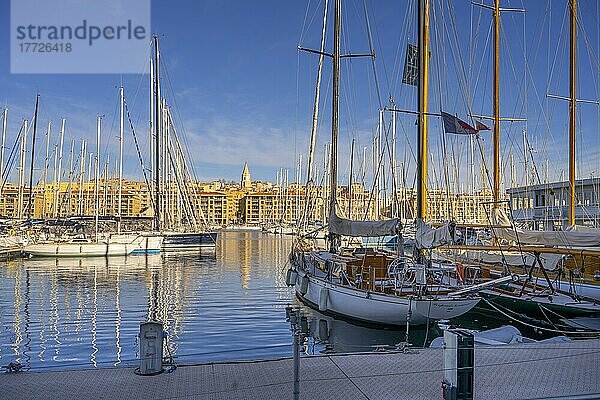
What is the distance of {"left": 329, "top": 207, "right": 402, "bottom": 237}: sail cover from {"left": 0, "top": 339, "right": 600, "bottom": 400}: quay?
9303mm

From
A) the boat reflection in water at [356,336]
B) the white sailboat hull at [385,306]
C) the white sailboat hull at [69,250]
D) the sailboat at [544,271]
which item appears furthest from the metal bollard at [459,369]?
the white sailboat hull at [69,250]

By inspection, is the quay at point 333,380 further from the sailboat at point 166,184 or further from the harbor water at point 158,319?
the sailboat at point 166,184

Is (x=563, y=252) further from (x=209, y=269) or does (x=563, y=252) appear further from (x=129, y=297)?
(x=209, y=269)

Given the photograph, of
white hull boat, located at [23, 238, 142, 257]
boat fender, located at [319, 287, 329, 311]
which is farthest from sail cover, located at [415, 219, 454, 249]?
white hull boat, located at [23, 238, 142, 257]

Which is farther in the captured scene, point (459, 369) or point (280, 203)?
point (280, 203)

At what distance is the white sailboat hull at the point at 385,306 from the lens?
14492 mm

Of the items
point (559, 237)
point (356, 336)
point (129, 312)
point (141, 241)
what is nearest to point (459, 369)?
point (356, 336)

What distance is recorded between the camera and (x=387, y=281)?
17.0 meters

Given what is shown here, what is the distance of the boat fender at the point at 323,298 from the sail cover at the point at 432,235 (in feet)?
10.2

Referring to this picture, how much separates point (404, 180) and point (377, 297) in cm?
1809

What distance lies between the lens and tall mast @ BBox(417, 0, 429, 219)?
17.5 metres

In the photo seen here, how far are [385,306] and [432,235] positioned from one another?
2.49 m

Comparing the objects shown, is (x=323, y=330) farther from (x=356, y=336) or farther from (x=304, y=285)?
(x=304, y=285)

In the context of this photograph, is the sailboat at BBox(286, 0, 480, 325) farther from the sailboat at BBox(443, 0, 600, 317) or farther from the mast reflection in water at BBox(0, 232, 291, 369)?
the mast reflection in water at BBox(0, 232, 291, 369)
